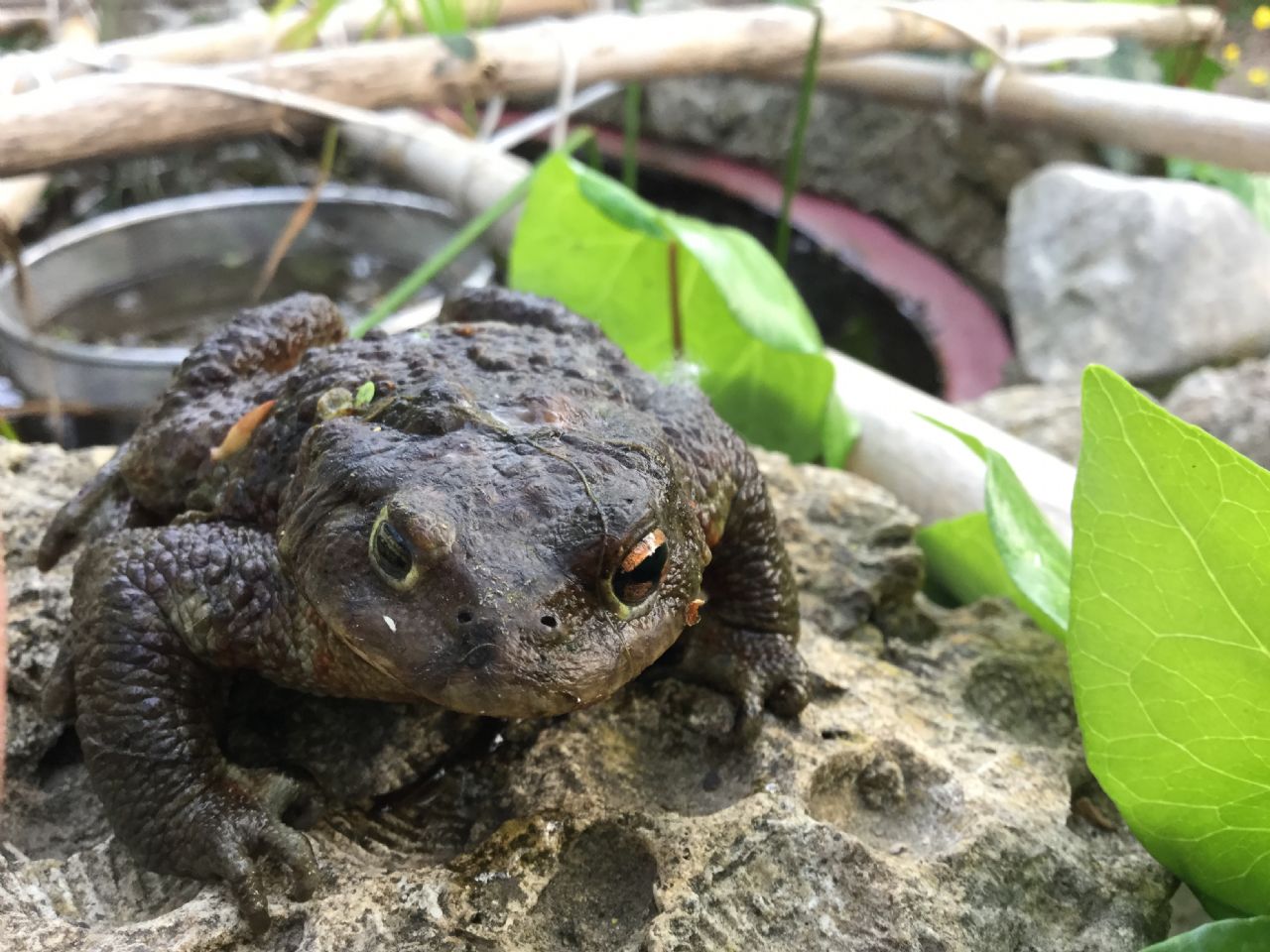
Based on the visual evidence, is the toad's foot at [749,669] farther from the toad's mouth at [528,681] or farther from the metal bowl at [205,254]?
the metal bowl at [205,254]

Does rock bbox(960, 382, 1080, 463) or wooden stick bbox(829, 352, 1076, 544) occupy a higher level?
wooden stick bbox(829, 352, 1076, 544)

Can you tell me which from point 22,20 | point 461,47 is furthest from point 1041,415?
point 22,20

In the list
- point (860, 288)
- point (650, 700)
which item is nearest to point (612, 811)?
point (650, 700)

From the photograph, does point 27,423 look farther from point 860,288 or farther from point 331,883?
point 860,288

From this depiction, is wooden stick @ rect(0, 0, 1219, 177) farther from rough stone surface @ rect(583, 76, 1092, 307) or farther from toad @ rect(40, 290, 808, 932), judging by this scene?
toad @ rect(40, 290, 808, 932)

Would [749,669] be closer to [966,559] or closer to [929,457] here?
[966,559]

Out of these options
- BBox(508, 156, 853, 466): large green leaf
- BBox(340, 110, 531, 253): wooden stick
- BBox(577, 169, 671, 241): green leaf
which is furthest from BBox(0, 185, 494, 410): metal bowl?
BBox(577, 169, 671, 241): green leaf
